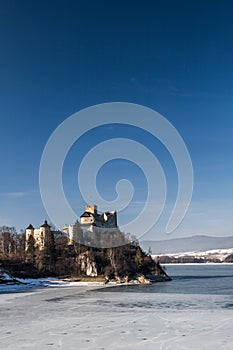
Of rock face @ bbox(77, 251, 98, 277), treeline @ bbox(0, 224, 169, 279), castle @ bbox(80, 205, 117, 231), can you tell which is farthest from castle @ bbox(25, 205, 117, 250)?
rock face @ bbox(77, 251, 98, 277)

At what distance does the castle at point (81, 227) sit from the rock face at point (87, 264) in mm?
9661

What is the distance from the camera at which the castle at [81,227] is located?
76.8 metres

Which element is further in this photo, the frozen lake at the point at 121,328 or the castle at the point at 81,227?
the castle at the point at 81,227

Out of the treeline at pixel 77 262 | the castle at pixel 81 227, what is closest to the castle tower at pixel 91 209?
the castle at pixel 81 227

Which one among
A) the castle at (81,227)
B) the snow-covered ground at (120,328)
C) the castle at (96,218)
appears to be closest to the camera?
the snow-covered ground at (120,328)

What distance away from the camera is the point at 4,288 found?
1670 inches

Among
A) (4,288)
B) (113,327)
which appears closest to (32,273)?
(4,288)

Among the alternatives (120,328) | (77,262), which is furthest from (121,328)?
(77,262)

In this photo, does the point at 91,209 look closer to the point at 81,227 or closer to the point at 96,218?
the point at 96,218

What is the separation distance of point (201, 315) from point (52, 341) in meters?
7.80

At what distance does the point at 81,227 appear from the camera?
81.1 meters

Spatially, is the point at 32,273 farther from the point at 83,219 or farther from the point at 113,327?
the point at 113,327

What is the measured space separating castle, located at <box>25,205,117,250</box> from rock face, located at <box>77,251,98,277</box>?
9661mm

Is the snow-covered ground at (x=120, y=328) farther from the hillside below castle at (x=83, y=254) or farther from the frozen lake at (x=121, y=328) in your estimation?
the hillside below castle at (x=83, y=254)
